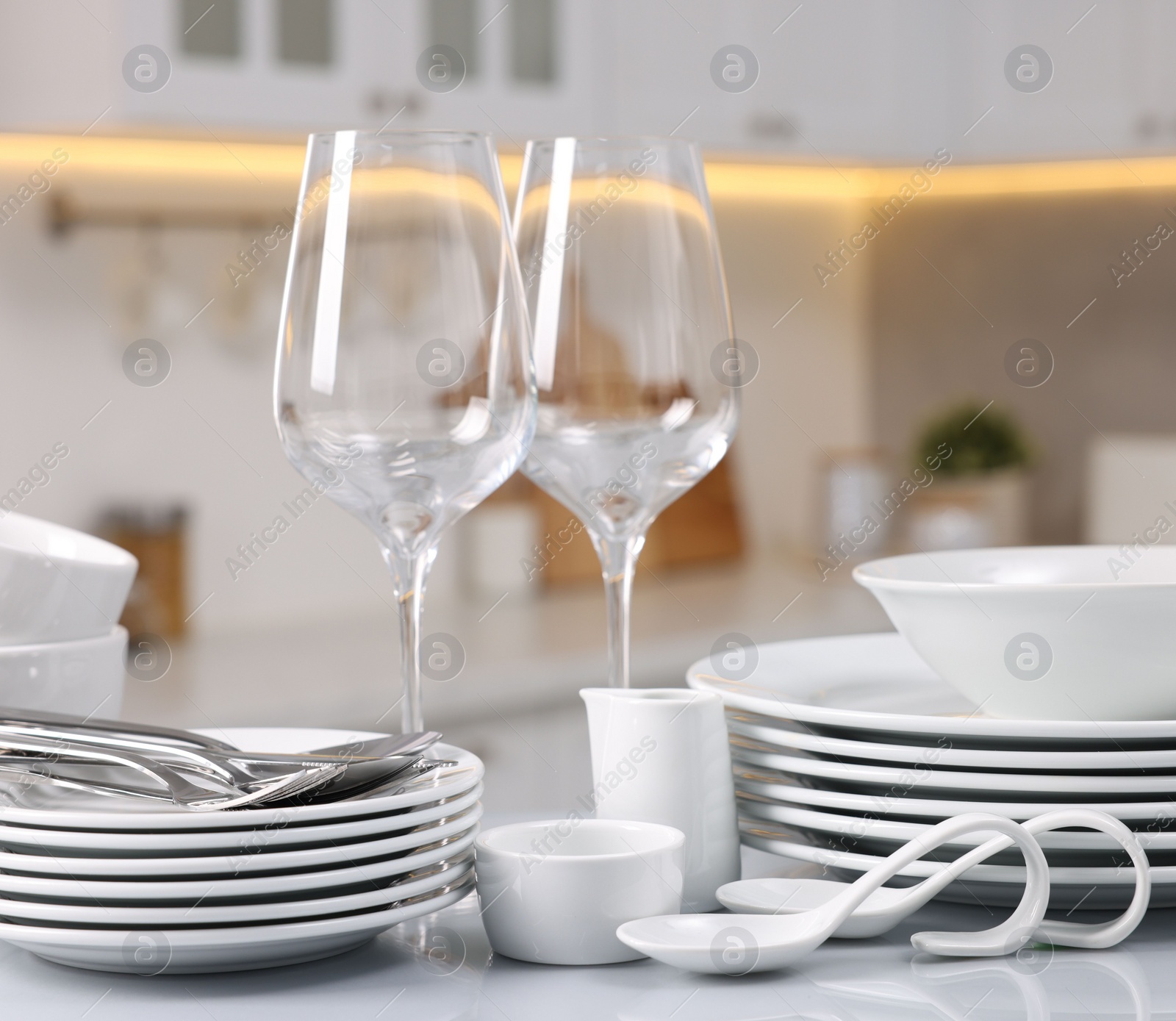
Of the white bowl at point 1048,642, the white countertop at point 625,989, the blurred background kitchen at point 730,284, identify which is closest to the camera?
the white countertop at point 625,989

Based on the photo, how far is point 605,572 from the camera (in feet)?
2.01

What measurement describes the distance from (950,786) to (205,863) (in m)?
0.27

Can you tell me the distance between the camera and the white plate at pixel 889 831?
506 mm

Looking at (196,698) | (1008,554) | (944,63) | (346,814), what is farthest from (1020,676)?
(944,63)

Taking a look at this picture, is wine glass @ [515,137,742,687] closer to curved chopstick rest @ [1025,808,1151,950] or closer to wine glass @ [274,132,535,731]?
wine glass @ [274,132,535,731]

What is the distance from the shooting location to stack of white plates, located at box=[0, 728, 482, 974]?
46 cm

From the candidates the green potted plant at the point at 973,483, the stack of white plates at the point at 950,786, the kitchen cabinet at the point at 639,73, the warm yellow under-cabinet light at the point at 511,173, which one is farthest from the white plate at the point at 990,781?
the green potted plant at the point at 973,483

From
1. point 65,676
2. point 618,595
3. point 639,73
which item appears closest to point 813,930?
point 618,595

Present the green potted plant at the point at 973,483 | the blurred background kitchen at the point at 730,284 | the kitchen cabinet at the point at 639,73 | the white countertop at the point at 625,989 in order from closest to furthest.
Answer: the white countertop at the point at 625,989 → the kitchen cabinet at the point at 639,73 → the blurred background kitchen at the point at 730,284 → the green potted plant at the point at 973,483

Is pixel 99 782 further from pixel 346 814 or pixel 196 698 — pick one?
pixel 196 698

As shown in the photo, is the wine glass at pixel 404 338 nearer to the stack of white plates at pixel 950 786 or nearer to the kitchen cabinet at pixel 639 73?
the stack of white plates at pixel 950 786

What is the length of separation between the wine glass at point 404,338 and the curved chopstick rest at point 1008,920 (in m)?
0.20

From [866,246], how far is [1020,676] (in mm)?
2766

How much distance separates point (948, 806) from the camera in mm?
523
